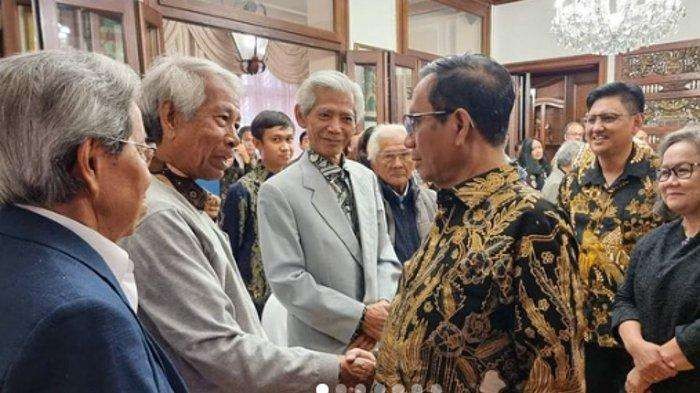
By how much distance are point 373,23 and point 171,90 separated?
4.83m

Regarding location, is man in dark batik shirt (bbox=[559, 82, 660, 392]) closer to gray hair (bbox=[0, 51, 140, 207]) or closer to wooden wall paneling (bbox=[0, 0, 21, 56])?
gray hair (bbox=[0, 51, 140, 207])

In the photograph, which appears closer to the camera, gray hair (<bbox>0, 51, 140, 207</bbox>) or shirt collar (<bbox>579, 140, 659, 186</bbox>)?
gray hair (<bbox>0, 51, 140, 207</bbox>)

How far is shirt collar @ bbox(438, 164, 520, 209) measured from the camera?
1.09 m

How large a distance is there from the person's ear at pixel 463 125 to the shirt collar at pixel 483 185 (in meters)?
0.09

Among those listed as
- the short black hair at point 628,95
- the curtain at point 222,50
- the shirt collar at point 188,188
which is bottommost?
the shirt collar at point 188,188

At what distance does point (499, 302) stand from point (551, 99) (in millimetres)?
6746

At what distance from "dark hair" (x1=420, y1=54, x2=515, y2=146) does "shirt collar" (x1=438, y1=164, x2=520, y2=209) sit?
0.07 metres

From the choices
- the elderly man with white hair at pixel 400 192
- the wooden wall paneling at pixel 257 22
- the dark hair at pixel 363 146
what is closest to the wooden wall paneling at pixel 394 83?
the wooden wall paneling at pixel 257 22

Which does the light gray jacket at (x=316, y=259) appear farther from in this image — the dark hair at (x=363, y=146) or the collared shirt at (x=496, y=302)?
the dark hair at (x=363, y=146)

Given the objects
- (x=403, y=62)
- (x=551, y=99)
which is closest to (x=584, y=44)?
(x=403, y=62)

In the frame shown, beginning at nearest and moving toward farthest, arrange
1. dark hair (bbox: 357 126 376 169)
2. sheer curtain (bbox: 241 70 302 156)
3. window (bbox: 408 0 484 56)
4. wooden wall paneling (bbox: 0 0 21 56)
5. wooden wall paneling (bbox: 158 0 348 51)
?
wooden wall paneling (bbox: 0 0 21 56), dark hair (bbox: 357 126 376 169), wooden wall paneling (bbox: 158 0 348 51), window (bbox: 408 0 484 56), sheer curtain (bbox: 241 70 302 156)

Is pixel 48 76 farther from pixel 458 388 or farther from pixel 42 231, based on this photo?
pixel 458 388

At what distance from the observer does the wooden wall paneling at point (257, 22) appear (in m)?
4.05

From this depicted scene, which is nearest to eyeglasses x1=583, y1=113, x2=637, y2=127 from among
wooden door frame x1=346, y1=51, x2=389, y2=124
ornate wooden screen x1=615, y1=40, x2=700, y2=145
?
wooden door frame x1=346, y1=51, x2=389, y2=124
